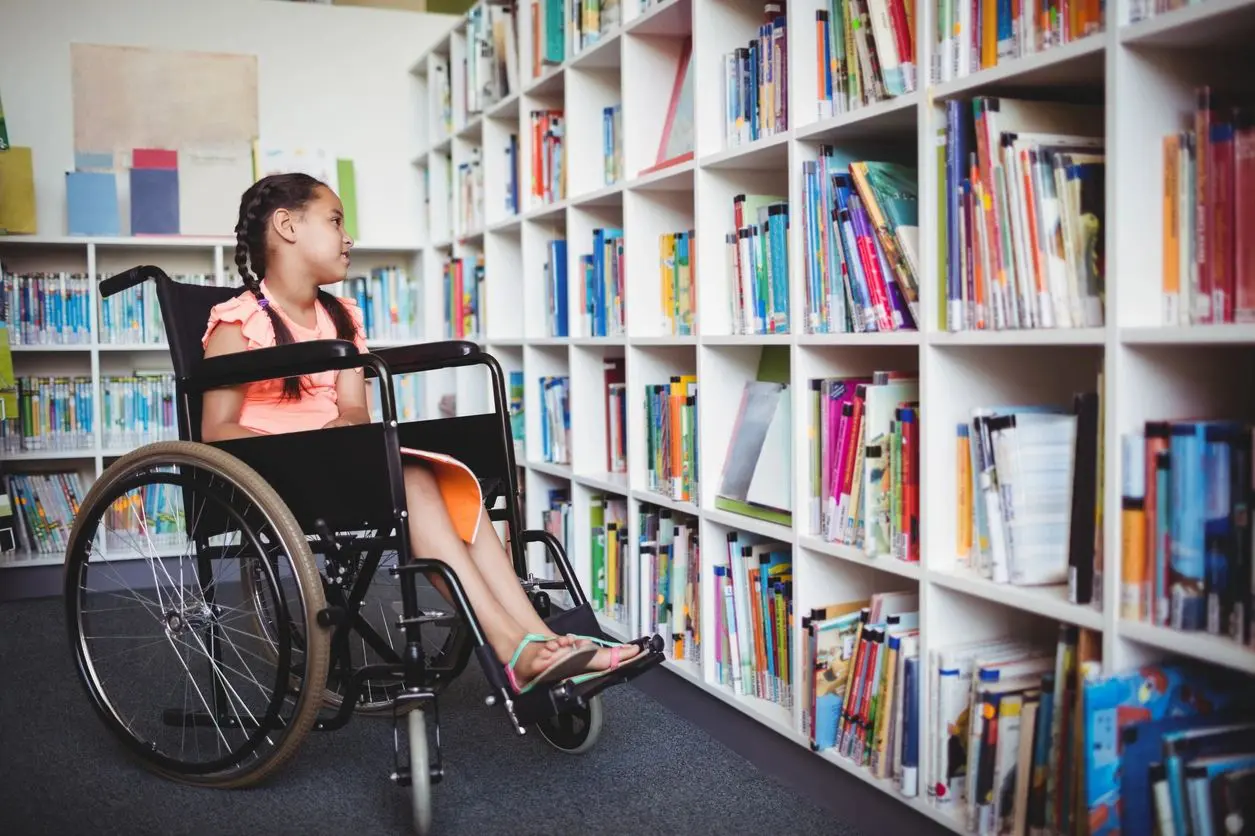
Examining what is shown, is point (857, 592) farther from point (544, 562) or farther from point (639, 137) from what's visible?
point (544, 562)

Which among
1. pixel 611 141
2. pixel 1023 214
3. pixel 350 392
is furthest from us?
pixel 611 141

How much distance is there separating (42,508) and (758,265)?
288cm

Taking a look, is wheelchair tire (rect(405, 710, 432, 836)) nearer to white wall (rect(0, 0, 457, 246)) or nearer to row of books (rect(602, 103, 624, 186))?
row of books (rect(602, 103, 624, 186))

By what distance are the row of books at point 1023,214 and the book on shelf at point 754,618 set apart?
2.45 ft

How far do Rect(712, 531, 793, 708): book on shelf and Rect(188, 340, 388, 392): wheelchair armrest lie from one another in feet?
2.89

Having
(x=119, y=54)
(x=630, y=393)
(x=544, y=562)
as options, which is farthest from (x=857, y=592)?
(x=119, y=54)

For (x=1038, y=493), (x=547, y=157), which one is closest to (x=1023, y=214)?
(x=1038, y=493)

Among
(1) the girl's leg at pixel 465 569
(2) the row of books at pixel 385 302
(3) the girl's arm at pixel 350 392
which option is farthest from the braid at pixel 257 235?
(2) the row of books at pixel 385 302

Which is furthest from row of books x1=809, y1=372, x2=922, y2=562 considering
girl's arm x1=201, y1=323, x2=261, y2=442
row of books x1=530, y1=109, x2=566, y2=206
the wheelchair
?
row of books x1=530, y1=109, x2=566, y2=206

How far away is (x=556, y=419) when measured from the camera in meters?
3.12

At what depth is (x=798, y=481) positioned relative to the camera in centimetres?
194

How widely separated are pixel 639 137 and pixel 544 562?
1.31 m

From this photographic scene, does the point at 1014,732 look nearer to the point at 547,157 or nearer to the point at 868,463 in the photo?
the point at 868,463

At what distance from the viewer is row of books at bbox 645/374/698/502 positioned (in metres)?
2.38
